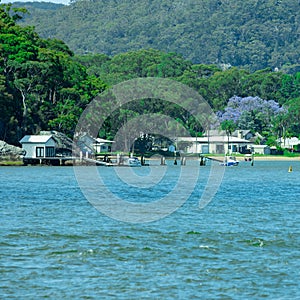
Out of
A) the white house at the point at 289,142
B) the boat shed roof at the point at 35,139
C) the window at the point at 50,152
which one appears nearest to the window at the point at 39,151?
the window at the point at 50,152

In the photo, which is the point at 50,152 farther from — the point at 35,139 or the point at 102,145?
the point at 102,145

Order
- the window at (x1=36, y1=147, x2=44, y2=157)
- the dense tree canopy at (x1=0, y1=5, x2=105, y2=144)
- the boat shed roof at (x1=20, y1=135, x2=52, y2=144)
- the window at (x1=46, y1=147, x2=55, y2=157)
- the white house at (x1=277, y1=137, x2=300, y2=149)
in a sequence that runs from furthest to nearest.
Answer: the white house at (x1=277, y1=137, x2=300, y2=149), the dense tree canopy at (x1=0, y1=5, x2=105, y2=144), the window at (x1=46, y1=147, x2=55, y2=157), the window at (x1=36, y1=147, x2=44, y2=157), the boat shed roof at (x1=20, y1=135, x2=52, y2=144)

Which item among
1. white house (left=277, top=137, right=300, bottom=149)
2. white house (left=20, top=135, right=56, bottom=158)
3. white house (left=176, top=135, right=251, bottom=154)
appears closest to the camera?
white house (left=20, top=135, right=56, bottom=158)

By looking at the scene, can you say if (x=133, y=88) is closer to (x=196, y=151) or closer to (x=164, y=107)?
(x=164, y=107)

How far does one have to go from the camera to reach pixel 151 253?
27453mm

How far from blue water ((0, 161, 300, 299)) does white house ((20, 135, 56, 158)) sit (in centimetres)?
5372

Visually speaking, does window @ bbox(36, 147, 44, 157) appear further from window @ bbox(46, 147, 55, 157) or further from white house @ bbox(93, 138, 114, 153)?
white house @ bbox(93, 138, 114, 153)

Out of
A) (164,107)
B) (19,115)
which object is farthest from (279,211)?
(164,107)

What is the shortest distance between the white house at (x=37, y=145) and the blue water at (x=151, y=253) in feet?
176

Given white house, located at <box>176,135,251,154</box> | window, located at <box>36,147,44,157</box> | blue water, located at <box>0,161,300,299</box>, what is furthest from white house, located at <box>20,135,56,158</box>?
white house, located at <box>176,135,251,154</box>

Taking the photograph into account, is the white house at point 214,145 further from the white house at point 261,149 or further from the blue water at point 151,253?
the blue water at point 151,253

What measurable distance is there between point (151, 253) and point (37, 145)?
7405cm

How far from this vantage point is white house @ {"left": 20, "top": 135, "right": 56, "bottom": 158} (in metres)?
100

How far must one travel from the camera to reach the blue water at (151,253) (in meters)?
22.1
